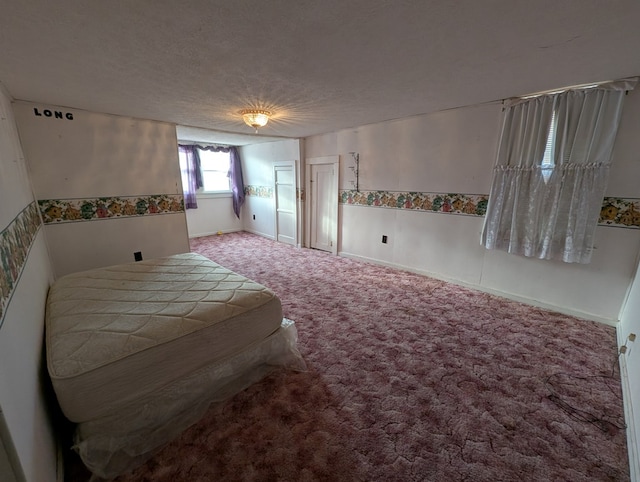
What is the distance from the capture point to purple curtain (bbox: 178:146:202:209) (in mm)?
5844

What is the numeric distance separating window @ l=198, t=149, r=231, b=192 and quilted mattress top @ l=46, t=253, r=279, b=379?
435cm

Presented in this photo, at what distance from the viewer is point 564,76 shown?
2.14m

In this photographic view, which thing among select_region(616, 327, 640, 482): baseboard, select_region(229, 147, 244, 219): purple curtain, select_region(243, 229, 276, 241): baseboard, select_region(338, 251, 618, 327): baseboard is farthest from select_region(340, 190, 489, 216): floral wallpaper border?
select_region(229, 147, 244, 219): purple curtain

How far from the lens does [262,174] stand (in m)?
6.00

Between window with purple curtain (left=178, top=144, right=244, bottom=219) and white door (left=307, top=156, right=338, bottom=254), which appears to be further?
window with purple curtain (left=178, top=144, right=244, bottom=219)

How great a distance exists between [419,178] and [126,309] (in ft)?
11.6

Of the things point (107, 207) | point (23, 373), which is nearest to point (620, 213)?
point (23, 373)

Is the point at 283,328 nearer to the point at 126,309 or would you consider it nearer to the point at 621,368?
the point at 126,309

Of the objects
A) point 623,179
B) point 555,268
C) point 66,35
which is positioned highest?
point 66,35

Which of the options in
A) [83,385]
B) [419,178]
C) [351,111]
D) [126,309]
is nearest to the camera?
[83,385]

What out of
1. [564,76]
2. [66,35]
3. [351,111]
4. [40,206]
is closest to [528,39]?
[564,76]

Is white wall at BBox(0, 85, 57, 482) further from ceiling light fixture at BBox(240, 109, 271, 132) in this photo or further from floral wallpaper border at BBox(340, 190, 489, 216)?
floral wallpaper border at BBox(340, 190, 489, 216)

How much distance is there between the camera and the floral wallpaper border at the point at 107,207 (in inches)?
118

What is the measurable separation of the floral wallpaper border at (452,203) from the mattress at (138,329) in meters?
2.65
